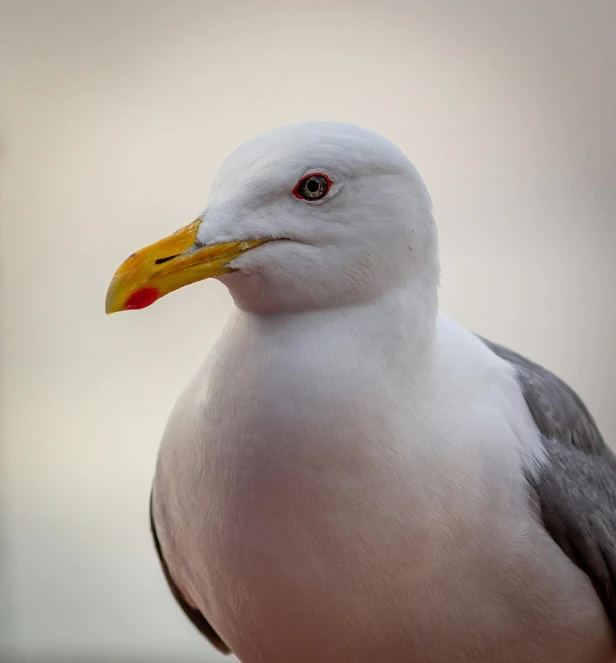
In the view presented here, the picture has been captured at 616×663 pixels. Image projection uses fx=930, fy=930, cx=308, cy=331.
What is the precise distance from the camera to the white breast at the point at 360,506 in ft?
2.85

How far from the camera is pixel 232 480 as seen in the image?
890 mm

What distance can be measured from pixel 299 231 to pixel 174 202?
1570 mm

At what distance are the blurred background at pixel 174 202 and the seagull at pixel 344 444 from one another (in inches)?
57.1

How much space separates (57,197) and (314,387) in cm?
177

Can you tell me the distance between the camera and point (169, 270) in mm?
825

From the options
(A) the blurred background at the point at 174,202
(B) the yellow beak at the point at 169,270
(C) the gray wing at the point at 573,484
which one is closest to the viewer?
(B) the yellow beak at the point at 169,270

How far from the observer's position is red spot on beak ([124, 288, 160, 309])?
83cm

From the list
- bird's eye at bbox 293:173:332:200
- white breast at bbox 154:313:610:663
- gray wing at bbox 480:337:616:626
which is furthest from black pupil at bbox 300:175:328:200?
gray wing at bbox 480:337:616:626

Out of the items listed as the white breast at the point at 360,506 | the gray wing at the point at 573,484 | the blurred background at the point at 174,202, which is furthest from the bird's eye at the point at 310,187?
the blurred background at the point at 174,202

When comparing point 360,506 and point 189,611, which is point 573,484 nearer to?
point 360,506

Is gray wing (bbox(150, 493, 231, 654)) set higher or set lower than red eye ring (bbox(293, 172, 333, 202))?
lower

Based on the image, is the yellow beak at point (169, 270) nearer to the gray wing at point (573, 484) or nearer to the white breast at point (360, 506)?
the white breast at point (360, 506)

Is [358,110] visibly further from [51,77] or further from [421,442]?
[421,442]

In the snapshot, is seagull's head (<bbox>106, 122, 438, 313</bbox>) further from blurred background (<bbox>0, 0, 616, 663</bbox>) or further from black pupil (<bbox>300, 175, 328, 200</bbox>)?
blurred background (<bbox>0, 0, 616, 663</bbox>)
